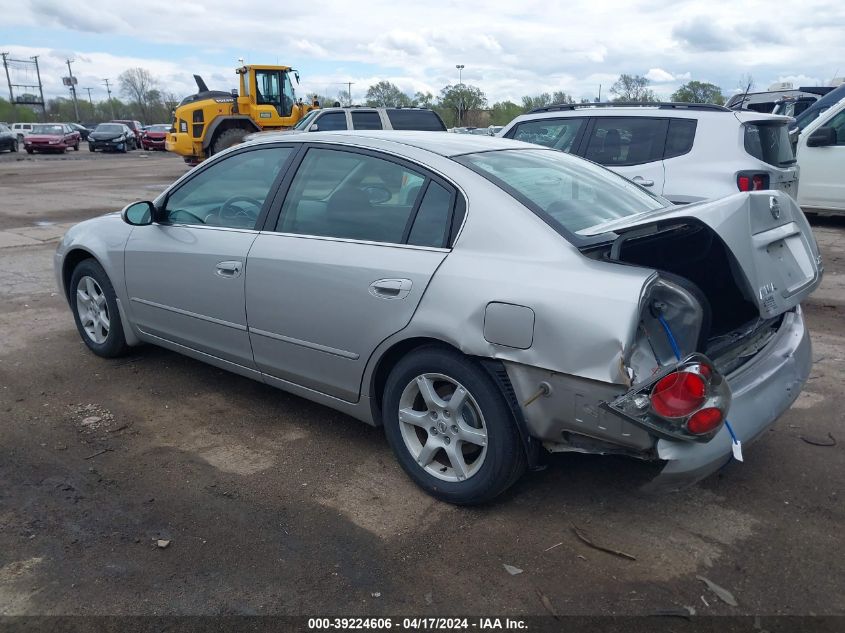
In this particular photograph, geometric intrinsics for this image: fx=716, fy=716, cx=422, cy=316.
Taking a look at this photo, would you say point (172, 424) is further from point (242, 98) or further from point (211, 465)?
point (242, 98)

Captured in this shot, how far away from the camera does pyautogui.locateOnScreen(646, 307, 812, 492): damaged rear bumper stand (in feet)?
8.65

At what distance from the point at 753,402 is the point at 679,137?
4950 millimetres

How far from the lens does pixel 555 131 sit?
7832 mm

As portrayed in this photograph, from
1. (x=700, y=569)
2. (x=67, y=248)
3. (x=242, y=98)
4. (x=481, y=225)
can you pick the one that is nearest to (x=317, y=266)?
(x=481, y=225)

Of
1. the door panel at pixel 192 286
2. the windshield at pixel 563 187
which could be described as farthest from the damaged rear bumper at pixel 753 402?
the door panel at pixel 192 286

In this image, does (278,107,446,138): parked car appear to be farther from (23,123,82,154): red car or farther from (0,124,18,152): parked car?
(0,124,18,152): parked car

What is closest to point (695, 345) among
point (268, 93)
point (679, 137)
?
point (679, 137)

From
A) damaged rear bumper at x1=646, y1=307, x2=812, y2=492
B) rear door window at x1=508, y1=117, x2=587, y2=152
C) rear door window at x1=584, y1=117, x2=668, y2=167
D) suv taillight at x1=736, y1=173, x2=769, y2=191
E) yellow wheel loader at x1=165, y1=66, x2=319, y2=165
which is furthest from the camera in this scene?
yellow wheel loader at x1=165, y1=66, x2=319, y2=165

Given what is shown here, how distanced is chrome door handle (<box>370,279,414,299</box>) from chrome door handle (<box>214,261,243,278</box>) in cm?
96

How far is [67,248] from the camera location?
5.08 metres

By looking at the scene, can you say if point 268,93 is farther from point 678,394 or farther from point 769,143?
point 678,394

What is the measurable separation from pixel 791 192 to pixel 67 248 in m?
6.90

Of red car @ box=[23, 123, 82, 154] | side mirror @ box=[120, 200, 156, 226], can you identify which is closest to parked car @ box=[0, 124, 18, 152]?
red car @ box=[23, 123, 82, 154]

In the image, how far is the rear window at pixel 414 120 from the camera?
14859 mm
